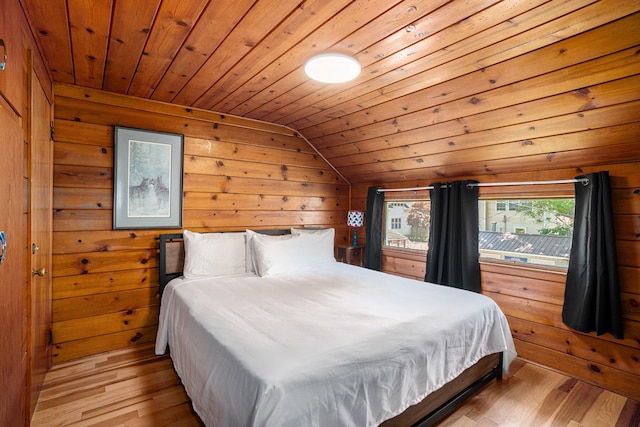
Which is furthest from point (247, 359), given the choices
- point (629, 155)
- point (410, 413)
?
point (629, 155)

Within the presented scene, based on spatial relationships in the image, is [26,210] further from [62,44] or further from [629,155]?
[629,155]

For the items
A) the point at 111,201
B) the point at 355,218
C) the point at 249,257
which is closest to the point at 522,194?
A: the point at 355,218

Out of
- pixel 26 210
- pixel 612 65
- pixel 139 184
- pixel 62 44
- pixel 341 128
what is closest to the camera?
pixel 26 210

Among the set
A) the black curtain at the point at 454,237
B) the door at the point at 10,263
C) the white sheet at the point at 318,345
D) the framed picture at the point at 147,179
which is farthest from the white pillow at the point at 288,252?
the door at the point at 10,263

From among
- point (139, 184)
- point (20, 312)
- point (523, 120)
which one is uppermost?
point (523, 120)

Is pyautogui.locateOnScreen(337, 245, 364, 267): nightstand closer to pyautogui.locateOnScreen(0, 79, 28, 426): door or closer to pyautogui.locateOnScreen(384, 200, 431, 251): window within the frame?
pyautogui.locateOnScreen(384, 200, 431, 251): window

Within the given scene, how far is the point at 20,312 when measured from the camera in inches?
52.8

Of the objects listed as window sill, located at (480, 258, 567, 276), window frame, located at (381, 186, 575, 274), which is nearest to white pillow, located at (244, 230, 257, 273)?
window frame, located at (381, 186, 575, 274)

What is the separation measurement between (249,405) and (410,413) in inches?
35.5

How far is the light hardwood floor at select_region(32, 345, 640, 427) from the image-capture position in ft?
6.20

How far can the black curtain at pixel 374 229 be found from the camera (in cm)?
388

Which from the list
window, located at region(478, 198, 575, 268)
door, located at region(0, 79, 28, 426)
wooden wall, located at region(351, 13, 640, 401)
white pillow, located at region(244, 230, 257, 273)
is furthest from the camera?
white pillow, located at region(244, 230, 257, 273)

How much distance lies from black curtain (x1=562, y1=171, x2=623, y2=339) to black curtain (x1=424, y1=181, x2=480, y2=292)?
75 centimetres

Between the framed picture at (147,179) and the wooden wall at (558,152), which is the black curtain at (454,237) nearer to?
the wooden wall at (558,152)
